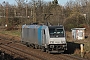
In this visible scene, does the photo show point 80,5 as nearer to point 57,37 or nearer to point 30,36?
point 30,36

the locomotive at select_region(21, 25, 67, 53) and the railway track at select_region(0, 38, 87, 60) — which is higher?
the locomotive at select_region(21, 25, 67, 53)

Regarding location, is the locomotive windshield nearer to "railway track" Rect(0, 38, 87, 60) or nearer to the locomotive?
the locomotive

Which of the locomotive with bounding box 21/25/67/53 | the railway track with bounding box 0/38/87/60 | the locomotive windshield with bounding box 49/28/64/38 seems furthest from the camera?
the locomotive windshield with bounding box 49/28/64/38

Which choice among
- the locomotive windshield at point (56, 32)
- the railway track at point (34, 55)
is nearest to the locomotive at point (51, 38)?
the locomotive windshield at point (56, 32)

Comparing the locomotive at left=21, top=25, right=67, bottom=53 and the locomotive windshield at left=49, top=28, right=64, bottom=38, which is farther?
the locomotive windshield at left=49, top=28, right=64, bottom=38

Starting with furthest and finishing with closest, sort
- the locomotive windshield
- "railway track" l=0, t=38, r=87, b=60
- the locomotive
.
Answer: the locomotive windshield
the locomotive
"railway track" l=0, t=38, r=87, b=60

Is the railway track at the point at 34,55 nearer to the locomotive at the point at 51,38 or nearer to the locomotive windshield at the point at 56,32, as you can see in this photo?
the locomotive at the point at 51,38

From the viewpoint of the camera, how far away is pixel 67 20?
57906mm

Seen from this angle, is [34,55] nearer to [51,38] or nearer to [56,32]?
[51,38]

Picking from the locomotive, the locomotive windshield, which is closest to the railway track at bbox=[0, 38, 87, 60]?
the locomotive

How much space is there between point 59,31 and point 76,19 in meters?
35.8

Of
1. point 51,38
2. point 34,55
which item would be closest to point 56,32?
point 51,38

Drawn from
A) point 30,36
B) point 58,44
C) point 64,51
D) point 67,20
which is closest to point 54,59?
point 58,44

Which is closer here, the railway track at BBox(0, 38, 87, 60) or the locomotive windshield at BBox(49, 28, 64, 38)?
the railway track at BBox(0, 38, 87, 60)
